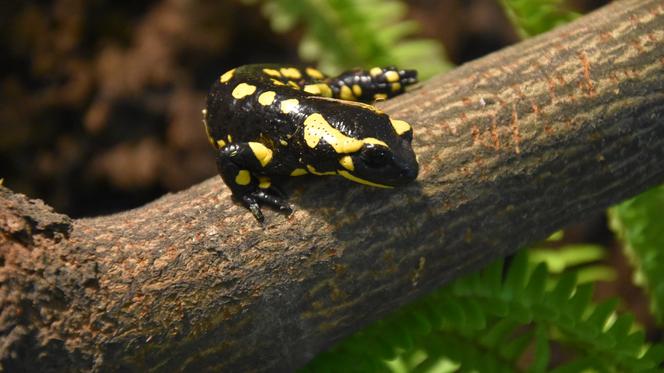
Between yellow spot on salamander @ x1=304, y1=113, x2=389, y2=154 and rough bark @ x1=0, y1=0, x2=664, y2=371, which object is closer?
rough bark @ x1=0, y1=0, x2=664, y2=371

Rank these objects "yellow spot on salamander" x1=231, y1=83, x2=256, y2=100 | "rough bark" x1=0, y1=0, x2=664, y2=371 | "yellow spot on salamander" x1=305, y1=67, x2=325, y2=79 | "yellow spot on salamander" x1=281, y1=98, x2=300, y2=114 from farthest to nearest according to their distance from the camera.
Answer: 1. "yellow spot on salamander" x1=305, y1=67, x2=325, y2=79
2. "yellow spot on salamander" x1=231, y1=83, x2=256, y2=100
3. "yellow spot on salamander" x1=281, y1=98, x2=300, y2=114
4. "rough bark" x1=0, y1=0, x2=664, y2=371

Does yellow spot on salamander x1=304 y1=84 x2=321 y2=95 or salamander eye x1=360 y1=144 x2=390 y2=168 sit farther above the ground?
yellow spot on salamander x1=304 y1=84 x2=321 y2=95

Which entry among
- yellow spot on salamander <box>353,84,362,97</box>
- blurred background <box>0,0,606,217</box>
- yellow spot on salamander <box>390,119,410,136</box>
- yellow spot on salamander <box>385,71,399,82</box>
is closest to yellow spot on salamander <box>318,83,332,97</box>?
yellow spot on salamander <box>353,84,362,97</box>

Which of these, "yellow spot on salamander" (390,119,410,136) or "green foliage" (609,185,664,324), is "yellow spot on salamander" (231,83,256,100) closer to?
"yellow spot on salamander" (390,119,410,136)

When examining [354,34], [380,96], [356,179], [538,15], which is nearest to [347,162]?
[356,179]

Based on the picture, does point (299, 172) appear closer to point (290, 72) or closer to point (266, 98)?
point (266, 98)

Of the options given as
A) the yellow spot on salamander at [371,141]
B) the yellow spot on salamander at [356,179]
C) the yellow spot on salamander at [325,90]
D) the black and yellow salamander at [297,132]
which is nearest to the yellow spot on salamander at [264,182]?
the black and yellow salamander at [297,132]

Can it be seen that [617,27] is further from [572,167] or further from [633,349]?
[633,349]
